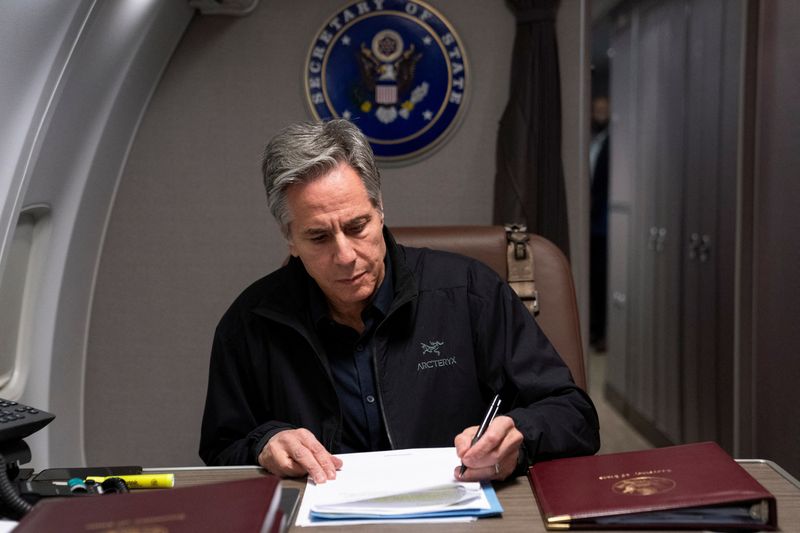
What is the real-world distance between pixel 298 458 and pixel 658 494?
652 mm

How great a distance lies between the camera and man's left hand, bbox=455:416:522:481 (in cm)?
158

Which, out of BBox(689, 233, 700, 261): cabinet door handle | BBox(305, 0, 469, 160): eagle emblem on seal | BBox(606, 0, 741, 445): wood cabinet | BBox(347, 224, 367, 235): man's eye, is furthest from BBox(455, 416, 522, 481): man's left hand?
BBox(689, 233, 700, 261): cabinet door handle

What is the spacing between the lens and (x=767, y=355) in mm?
3678

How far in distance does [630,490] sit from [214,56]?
229 centimetres

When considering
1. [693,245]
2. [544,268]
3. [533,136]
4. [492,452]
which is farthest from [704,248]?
[492,452]

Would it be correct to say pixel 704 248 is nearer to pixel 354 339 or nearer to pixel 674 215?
pixel 674 215

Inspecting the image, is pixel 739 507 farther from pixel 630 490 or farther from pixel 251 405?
pixel 251 405

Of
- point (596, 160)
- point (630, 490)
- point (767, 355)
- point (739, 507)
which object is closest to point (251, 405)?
point (630, 490)

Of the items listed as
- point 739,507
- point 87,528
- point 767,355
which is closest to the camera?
point 87,528

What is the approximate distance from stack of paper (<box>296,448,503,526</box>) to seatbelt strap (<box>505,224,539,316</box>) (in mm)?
740

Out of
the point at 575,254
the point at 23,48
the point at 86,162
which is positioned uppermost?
the point at 23,48

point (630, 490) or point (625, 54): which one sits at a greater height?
point (625, 54)

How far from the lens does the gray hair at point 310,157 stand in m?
1.99

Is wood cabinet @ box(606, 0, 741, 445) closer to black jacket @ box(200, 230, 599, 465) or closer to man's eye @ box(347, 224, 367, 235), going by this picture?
black jacket @ box(200, 230, 599, 465)
